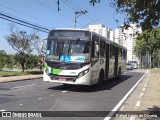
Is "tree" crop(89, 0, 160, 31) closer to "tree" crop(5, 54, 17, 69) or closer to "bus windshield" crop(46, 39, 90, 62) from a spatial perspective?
"bus windshield" crop(46, 39, 90, 62)

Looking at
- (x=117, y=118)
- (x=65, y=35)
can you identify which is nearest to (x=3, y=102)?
(x=117, y=118)

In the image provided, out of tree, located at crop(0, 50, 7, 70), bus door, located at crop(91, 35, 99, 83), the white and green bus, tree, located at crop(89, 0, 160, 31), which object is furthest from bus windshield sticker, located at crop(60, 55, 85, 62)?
tree, located at crop(0, 50, 7, 70)

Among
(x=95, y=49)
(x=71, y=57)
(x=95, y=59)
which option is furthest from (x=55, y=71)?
(x=95, y=49)

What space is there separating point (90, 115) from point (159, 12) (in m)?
4.66

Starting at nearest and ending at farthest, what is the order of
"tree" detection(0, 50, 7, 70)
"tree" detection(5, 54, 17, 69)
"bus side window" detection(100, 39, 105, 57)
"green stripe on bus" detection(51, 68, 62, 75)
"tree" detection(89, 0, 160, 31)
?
"tree" detection(89, 0, 160, 31), "green stripe on bus" detection(51, 68, 62, 75), "bus side window" detection(100, 39, 105, 57), "tree" detection(0, 50, 7, 70), "tree" detection(5, 54, 17, 69)

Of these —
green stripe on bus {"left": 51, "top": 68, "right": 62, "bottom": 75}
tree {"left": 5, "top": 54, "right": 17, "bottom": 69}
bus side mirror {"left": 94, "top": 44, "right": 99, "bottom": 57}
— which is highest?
bus side mirror {"left": 94, "top": 44, "right": 99, "bottom": 57}

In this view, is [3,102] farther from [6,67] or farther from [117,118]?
[6,67]

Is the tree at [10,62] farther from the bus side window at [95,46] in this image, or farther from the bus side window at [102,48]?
the bus side window at [95,46]

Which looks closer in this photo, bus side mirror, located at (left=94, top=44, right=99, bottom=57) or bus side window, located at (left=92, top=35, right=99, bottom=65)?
bus side window, located at (left=92, top=35, right=99, bottom=65)

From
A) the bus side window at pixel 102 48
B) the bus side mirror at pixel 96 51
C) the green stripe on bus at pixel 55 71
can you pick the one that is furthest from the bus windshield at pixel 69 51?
the bus side window at pixel 102 48

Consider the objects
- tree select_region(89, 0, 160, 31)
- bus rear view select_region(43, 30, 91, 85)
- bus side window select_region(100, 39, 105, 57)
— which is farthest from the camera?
bus side window select_region(100, 39, 105, 57)

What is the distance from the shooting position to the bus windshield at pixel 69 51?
1745 cm

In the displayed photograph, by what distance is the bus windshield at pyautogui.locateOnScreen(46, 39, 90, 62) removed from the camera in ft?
57.3

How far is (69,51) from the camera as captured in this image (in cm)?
1761
